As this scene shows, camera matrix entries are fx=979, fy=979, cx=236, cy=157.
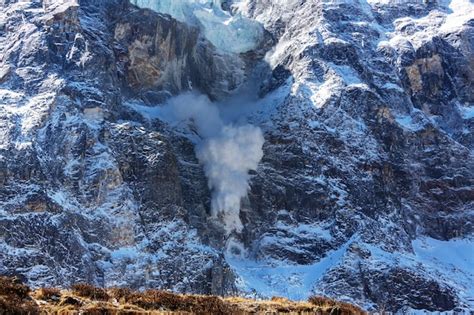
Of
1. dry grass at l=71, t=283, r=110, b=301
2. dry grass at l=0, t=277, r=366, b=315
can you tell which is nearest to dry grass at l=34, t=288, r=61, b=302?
dry grass at l=0, t=277, r=366, b=315

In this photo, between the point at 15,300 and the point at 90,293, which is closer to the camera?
the point at 15,300

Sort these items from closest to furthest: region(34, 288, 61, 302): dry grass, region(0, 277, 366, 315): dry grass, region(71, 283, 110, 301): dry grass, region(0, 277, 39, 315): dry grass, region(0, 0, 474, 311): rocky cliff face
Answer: region(0, 277, 39, 315): dry grass < region(0, 277, 366, 315): dry grass < region(34, 288, 61, 302): dry grass < region(71, 283, 110, 301): dry grass < region(0, 0, 474, 311): rocky cliff face

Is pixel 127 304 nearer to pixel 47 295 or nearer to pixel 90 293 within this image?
pixel 90 293

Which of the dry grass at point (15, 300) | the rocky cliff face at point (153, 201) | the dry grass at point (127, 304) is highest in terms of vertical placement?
the dry grass at point (15, 300)

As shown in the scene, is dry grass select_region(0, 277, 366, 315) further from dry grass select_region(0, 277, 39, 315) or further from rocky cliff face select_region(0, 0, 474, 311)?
rocky cliff face select_region(0, 0, 474, 311)

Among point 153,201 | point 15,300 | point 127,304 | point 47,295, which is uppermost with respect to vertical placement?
point 15,300

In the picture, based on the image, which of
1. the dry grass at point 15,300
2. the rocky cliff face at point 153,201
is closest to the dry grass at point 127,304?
the dry grass at point 15,300

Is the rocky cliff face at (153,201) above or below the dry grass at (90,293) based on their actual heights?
below

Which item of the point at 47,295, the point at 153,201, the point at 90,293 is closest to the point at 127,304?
the point at 90,293

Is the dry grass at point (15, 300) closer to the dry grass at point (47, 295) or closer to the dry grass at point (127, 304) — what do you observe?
the dry grass at point (127, 304)
